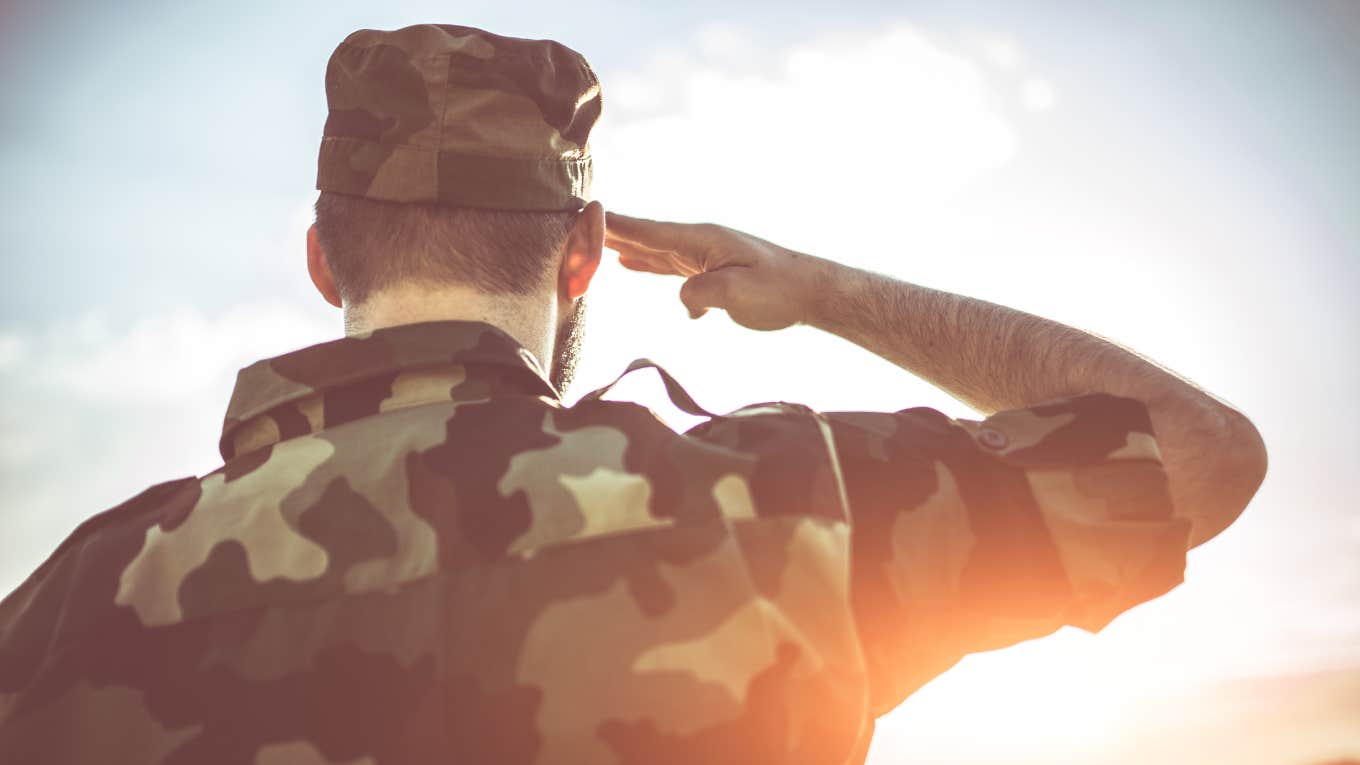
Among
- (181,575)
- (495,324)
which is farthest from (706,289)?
(181,575)

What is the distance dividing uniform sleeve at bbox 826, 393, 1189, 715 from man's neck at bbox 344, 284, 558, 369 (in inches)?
24.7

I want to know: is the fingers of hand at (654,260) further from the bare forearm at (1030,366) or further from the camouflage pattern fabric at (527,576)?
the camouflage pattern fabric at (527,576)

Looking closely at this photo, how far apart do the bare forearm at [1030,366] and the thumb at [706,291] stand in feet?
0.71

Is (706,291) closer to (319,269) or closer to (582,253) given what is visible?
(582,253)

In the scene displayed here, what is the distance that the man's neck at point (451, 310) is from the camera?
1907 mm

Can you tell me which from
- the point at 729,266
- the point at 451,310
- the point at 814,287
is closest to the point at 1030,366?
the point at 814,287

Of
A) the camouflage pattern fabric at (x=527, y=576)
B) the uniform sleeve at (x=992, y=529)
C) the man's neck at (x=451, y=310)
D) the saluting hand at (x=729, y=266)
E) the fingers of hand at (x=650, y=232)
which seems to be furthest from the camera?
the fingers of hand at (x=650, y=232)

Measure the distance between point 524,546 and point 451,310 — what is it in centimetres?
56

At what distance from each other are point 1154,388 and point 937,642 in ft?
2.55

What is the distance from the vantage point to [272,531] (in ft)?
5.29

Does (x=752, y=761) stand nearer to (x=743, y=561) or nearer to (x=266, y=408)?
(x=743, y=561)

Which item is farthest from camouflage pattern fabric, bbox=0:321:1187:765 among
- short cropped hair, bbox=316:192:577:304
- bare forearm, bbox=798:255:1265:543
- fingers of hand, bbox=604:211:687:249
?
fingers of hand, bbox=604:211:687:249

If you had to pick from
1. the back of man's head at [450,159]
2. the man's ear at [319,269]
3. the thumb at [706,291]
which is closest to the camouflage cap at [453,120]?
the back of man's head at [450,159]

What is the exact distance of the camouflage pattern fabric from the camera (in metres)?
1.48
